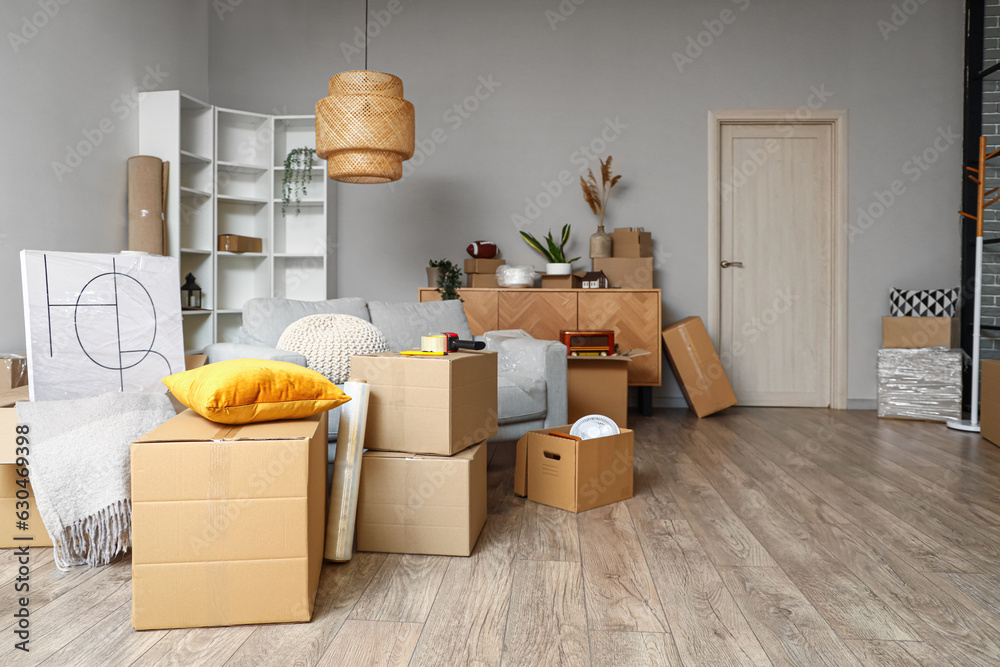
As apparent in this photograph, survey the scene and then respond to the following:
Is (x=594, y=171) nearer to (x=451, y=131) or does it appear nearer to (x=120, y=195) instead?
(x=451, y=131)

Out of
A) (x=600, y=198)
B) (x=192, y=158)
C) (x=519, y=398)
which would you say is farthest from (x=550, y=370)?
(x=192, y=158)

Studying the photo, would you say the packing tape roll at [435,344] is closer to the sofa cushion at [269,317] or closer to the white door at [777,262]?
the sofa cushion at [269,317]

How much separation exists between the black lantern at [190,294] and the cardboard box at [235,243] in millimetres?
273

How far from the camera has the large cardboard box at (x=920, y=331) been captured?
155 inches

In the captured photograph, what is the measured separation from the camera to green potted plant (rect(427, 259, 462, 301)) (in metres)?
3.95

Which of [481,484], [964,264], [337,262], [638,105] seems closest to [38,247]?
[337,262]

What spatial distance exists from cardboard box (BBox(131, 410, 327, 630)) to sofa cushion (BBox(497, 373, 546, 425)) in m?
1.26

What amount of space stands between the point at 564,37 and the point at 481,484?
361 cm

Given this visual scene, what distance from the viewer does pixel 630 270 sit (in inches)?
169

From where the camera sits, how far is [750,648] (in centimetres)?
133

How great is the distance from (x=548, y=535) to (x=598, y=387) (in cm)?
149

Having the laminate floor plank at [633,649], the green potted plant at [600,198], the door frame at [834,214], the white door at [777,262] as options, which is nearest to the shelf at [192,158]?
the green potted plant at [600,198]

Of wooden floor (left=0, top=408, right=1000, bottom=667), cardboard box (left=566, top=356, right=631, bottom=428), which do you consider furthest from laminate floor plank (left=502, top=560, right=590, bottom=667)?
cardboard box (left=566, top=356, right=631, bottom=428)

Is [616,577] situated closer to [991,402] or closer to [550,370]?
[550,370]
